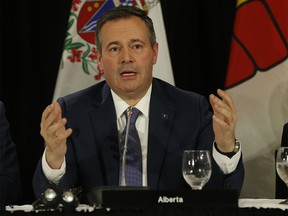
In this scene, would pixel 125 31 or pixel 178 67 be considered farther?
pixel 178 67

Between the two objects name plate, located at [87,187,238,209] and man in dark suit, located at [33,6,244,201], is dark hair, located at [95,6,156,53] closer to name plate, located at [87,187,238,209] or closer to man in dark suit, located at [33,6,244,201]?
man in dark suit, located at [33,6,244,201]

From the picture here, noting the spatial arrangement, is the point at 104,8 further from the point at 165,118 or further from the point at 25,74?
the point at 165,118

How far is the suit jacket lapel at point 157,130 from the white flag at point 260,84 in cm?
89

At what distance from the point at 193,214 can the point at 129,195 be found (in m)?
0.18

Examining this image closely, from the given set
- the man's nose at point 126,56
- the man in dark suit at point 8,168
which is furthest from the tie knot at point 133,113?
the man in dark suit at point 8,168

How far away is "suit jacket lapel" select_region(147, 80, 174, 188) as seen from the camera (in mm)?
2502

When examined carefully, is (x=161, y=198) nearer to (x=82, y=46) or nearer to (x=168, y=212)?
(x=168, y=212)

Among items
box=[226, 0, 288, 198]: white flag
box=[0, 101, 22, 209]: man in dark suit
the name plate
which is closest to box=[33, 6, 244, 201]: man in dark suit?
box=[0, 101, 22, 209]: man in dark suit

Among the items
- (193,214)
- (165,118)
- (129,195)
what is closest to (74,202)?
(129,195)

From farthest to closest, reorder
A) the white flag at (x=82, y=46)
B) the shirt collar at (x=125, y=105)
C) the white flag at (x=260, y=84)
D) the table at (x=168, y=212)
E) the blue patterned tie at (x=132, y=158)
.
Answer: the white flag at (x=82, y=46), the white flag at (x=260, y=84), the shirt collar at (x=125, y=105), the blue patterned tie at (x=132, y=158), the table at (x=168, y=212)

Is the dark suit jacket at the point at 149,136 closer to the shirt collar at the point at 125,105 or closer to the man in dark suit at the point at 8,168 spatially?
the shirt collar at the point at 125,105

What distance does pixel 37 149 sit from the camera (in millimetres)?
3812

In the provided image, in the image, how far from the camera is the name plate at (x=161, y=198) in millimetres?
1598

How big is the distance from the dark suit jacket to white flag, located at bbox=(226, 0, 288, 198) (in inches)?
31.1
